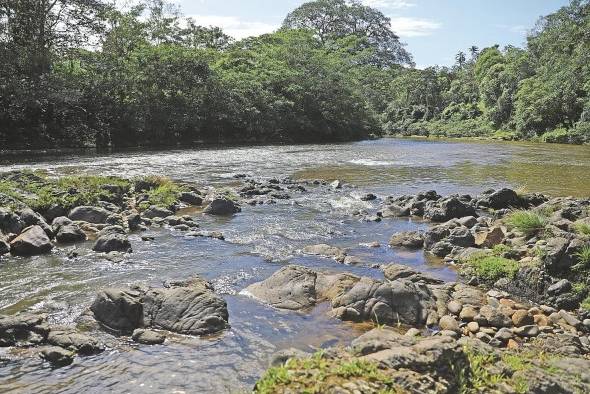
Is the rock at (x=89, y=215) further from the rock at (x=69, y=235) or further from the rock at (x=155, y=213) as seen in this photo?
the rock at (x=69, y=235)

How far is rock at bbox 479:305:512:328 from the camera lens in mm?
7809

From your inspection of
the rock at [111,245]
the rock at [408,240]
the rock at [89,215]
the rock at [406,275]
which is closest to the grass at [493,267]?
the rock at [406,275]

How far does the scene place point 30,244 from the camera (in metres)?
11.3

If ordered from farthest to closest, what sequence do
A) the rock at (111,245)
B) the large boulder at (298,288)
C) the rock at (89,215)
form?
the rock at (89,215)
the rock at (111,245)
the large boulder at (298,288)

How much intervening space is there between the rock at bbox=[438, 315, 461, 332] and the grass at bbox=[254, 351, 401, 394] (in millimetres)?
3445

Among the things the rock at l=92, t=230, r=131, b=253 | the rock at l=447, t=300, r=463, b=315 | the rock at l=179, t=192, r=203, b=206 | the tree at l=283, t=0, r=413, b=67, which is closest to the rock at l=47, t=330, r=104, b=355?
the rock at l=92, t=230, r=131, b=253

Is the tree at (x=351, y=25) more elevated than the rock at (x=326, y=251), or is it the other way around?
the tree at (x=351, y=25)

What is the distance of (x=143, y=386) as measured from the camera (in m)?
5.99

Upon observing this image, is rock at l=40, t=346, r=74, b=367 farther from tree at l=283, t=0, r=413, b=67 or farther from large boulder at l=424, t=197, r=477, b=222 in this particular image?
tree at l=283, t=0, r=413, b=67

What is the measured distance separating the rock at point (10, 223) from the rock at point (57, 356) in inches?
271

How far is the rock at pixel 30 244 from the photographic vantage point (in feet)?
37.0

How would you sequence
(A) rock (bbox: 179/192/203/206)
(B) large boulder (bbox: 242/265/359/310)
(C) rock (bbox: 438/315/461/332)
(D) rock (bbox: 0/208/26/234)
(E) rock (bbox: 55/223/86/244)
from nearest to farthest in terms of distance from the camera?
(C) rock (bbox: 438/315/461/332), (B) large boulder (bbox: 242/265/359/310), (D) rock (bbox: 0/208/26/234), (E) rock (bbox: 55/223/86/244), (A) rock (bbox: 179/192/203/206)

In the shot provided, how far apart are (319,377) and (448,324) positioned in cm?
395

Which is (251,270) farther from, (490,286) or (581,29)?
(581,29)
